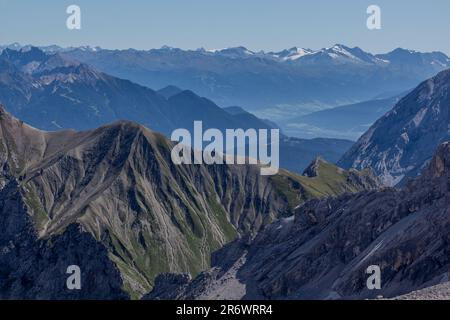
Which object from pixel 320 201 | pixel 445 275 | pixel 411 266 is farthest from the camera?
pixel 320 201

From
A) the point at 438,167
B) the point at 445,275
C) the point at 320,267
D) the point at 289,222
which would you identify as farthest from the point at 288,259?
the point at 445,275

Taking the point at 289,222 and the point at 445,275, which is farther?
the point at 289,222
